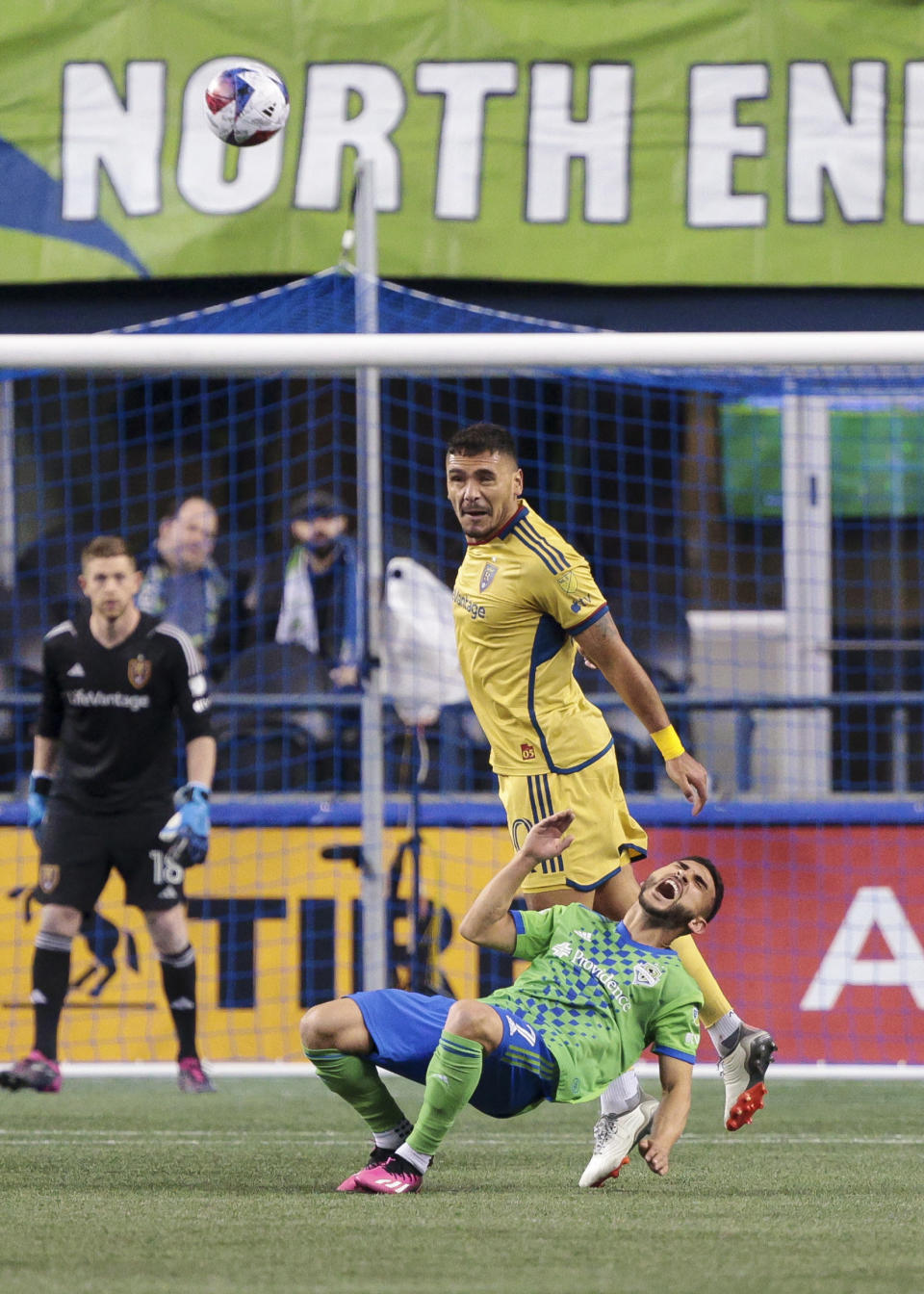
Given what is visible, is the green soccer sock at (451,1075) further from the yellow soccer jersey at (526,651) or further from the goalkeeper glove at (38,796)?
the goalkeeper glove at (38,796)

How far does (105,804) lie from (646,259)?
184 inches

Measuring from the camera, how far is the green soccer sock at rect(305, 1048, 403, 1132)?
4.69m

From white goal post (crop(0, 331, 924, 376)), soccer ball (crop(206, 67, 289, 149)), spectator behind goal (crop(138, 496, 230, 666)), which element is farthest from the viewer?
spectator behind goal (crop(138, 496, 230, 666))

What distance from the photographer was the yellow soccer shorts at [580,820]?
528cm

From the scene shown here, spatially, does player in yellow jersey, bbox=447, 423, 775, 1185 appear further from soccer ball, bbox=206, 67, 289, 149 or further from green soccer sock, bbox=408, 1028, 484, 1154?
soccer ball, bbox=206, 67, 289, 149

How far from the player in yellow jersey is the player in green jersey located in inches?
17.6

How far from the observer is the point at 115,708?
7742 millimetres

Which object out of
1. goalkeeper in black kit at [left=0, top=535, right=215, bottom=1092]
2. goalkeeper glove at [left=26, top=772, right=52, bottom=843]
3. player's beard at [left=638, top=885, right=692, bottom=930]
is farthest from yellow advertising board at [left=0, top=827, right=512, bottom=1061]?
player's beard at [left=638, top=885, right=692, bottom=930]

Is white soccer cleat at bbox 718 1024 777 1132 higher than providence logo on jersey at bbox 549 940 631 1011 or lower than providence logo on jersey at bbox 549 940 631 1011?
lower

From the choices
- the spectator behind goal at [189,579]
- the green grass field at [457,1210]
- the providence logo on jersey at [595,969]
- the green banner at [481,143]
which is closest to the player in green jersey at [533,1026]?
the providence logo on jersey at [595,969]

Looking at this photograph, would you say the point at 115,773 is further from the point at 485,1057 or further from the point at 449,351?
the point at 485,1057

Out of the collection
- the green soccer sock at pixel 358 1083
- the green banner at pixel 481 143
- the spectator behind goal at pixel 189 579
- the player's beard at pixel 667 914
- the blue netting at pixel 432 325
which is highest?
the green banner at pixel 481 143

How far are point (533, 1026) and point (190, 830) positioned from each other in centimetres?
310

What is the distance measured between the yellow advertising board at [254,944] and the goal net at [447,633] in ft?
0.05
